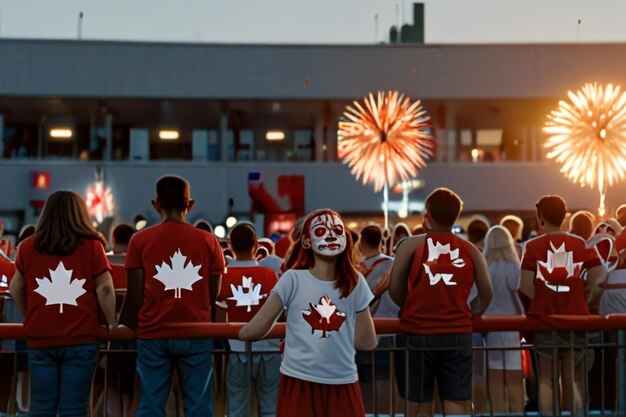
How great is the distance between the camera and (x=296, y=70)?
126 ft

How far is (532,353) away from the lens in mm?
7672

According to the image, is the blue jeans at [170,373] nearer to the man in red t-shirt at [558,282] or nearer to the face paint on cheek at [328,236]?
the face paint on cheek at [328,236]

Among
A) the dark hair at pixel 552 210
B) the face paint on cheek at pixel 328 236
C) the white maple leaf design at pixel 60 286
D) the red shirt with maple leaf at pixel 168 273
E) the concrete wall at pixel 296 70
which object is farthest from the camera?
the concrete wall at pixel 296 70

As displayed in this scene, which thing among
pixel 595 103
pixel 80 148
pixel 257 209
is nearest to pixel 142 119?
pixel 80 148

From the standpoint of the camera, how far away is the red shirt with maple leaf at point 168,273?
21.0 feet

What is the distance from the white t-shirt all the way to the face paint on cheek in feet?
0.62

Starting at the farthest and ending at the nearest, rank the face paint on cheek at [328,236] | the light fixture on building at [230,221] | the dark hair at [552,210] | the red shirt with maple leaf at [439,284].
→ 1. the light fixture on building at [230,221]
2. the dark hair at [552,210]
3. the red shirt with maple leaf at [439,284]
4. the face paint on cheek at [328,236]

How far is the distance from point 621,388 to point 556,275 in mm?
1074

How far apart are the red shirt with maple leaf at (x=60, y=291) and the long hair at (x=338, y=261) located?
1661 millimetres

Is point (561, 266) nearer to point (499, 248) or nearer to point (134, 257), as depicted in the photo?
point (499, 248)

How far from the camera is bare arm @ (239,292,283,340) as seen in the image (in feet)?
17.2

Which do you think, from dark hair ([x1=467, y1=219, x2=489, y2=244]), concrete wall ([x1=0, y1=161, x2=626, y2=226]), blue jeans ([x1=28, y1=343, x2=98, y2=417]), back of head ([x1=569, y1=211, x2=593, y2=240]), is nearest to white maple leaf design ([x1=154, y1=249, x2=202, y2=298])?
blue jeans ([x1=28, y1=343, x2=98, y2=417])

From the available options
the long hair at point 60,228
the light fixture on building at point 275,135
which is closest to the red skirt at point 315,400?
the long hair at point 60,228

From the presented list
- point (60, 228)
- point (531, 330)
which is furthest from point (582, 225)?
point (60, 228)
